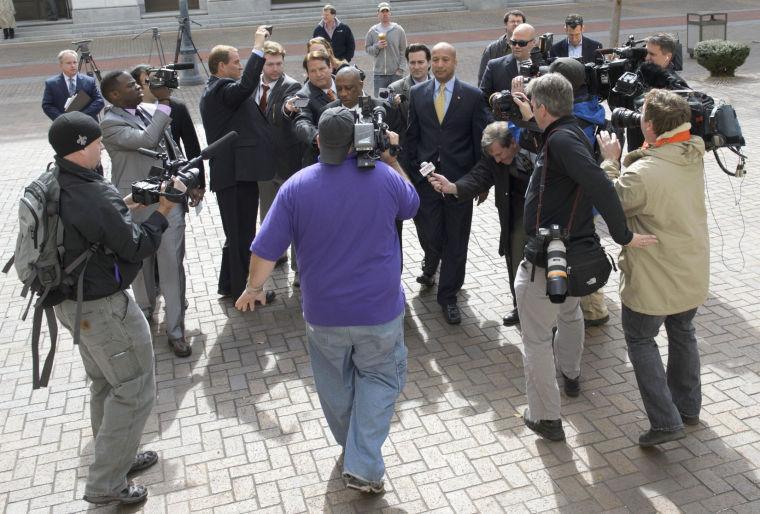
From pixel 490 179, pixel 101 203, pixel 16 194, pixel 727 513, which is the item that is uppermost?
pixel 101 203

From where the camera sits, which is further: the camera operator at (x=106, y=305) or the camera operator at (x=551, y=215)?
the camera operator at (x=551, y=215)

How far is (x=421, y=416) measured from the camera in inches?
205

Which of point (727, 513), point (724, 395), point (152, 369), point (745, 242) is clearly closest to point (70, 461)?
point (152, 369)

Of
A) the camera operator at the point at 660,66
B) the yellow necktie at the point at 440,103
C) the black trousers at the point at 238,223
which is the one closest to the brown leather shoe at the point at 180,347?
the black trousers at the point at 238,223

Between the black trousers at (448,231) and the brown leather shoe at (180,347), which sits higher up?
the black trousers at (448,231)

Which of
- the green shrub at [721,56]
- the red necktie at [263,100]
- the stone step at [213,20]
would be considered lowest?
the green shrub at [721,56]

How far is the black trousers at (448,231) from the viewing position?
651 cm

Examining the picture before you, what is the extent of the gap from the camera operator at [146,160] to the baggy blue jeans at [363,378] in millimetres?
1704

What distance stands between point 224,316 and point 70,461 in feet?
6.93

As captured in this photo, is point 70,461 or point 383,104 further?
point 383,104

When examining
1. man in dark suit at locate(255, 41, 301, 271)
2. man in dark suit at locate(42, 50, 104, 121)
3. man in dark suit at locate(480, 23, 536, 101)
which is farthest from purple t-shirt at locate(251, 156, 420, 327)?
man in dark suit at locate(42, 50, 104, 121)

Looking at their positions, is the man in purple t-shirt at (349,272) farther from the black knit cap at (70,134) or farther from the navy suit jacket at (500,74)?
the navy suit jacket at (500,74)

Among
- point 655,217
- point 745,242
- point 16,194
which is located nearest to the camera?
point 655,217

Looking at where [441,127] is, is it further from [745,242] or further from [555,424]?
[745,242]
